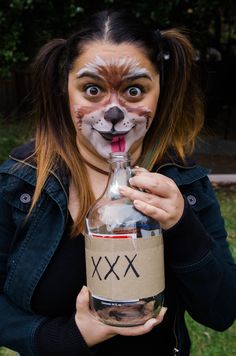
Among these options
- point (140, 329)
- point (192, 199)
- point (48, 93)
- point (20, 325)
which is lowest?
point (20, 325)

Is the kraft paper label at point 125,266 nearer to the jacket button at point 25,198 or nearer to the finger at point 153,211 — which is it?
the finger at point 153,211

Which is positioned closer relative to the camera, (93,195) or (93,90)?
(93,90)

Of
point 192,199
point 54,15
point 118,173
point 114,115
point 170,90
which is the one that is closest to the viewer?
point 118,173

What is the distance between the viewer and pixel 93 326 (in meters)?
1.43

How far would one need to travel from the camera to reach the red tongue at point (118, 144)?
61.4 inches

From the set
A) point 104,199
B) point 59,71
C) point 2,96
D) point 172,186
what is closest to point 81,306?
point 104,199

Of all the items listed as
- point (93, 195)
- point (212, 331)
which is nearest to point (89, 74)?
point (93, 195)

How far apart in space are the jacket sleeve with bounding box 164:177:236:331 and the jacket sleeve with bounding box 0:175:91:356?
13.5 inches

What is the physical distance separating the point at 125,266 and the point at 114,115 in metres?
0.47

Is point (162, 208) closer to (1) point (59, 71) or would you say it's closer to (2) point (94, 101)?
(2) point (94, 101)

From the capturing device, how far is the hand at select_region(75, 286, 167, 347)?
52.4 inches

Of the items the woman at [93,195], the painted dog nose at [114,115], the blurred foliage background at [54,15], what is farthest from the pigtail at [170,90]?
the blurred foliage background at [54,15]

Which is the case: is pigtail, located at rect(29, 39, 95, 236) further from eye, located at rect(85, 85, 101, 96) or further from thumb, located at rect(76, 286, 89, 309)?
thumb, located at rect(76, 286, 89, 309)

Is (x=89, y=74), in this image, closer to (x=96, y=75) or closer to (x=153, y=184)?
(x=96, y=75)
